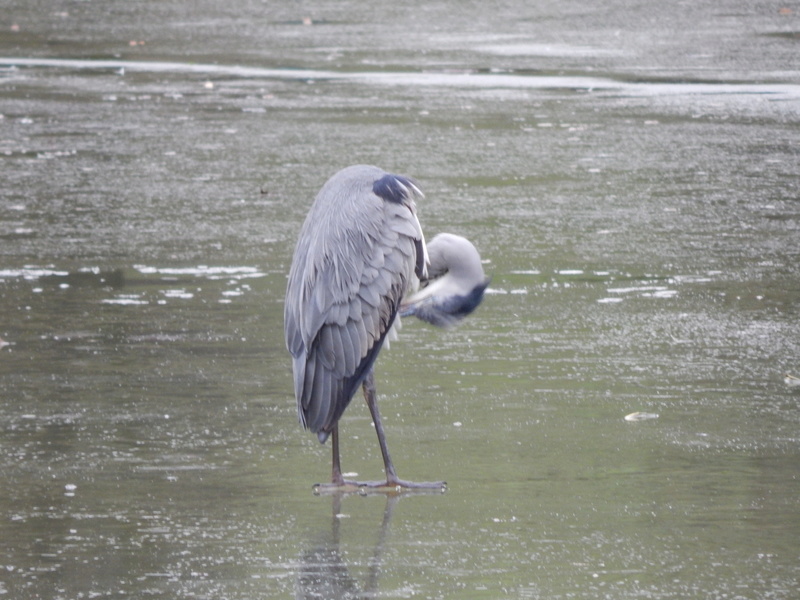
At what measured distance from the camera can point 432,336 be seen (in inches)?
298

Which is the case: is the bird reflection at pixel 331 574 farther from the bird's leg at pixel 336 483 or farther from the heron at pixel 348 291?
the heron at pixel 348 291

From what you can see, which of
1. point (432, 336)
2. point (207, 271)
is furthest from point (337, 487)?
point (207, 271)

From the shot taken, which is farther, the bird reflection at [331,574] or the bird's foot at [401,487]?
the bird's foot at [401,487]

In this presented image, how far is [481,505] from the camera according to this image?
5.02m

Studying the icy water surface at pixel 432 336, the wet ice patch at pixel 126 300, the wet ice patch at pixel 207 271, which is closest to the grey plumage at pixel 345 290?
the icy water surface at pixel 432 336

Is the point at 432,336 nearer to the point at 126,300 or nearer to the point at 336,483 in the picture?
the point at 126,300

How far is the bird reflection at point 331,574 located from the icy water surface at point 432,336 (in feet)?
0.04

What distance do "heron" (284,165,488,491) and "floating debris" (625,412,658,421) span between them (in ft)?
3.43

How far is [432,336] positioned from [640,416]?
1.79 metres

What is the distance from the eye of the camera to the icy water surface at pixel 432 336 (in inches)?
182

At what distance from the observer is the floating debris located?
595 centimetres

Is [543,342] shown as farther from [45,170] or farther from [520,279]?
[45,170]

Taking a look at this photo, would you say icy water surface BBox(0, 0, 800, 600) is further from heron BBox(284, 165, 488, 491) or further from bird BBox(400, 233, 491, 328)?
bird BBox(400, 233, 491, 328)

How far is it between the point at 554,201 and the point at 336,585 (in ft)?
20.7
